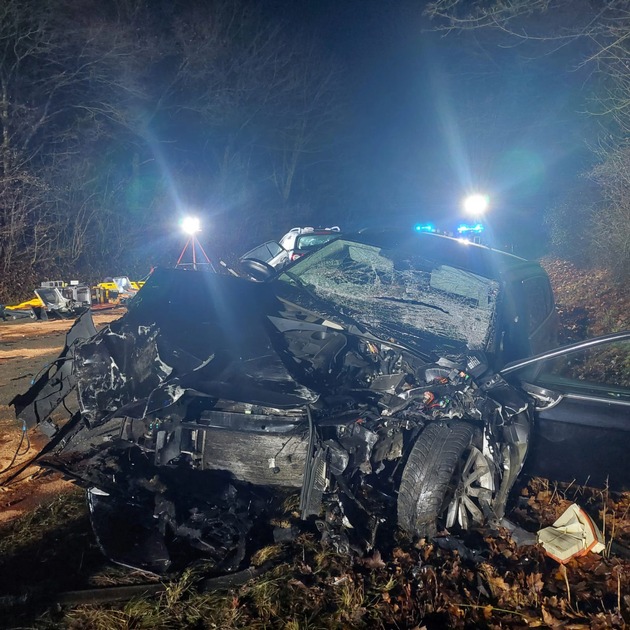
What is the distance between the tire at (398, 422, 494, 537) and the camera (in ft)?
10.3

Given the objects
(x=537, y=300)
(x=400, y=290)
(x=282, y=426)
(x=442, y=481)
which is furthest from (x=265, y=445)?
(x=537, y=300)

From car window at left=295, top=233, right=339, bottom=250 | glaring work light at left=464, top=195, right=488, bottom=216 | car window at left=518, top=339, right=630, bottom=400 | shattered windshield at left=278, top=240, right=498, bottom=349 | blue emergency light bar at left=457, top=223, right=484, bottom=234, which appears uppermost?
glaring work light at left=464, top=195, right=488, bottom=216

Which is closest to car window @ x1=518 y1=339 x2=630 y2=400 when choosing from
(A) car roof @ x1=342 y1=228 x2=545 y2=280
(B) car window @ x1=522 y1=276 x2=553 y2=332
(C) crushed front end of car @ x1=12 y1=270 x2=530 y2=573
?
(C) crushed front end of car @ x1=12 y1=270 x2=530 y2=573

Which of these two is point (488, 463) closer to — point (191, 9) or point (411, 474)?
point (411, 474)

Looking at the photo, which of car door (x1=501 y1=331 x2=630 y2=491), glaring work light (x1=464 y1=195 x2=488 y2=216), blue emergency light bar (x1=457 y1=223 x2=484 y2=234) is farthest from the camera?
glaring work light (x1=464 y1=195 x2=488 y2=216)

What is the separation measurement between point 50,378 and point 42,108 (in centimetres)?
1167

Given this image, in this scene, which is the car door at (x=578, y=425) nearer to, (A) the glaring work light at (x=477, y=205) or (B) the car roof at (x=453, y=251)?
(B) the car roof at (x=453, y=251)

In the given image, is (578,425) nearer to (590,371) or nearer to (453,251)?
(590,371)

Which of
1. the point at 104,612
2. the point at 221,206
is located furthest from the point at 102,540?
the point at 221,206

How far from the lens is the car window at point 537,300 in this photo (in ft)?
15.0

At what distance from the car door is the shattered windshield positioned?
1.73 feet

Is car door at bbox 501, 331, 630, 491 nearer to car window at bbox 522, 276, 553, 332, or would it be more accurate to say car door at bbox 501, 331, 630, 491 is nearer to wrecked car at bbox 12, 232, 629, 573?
wrecked car at bbox 12, 232, 629, 573

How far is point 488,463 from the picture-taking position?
10.6 feet

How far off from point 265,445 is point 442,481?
1.07 m
